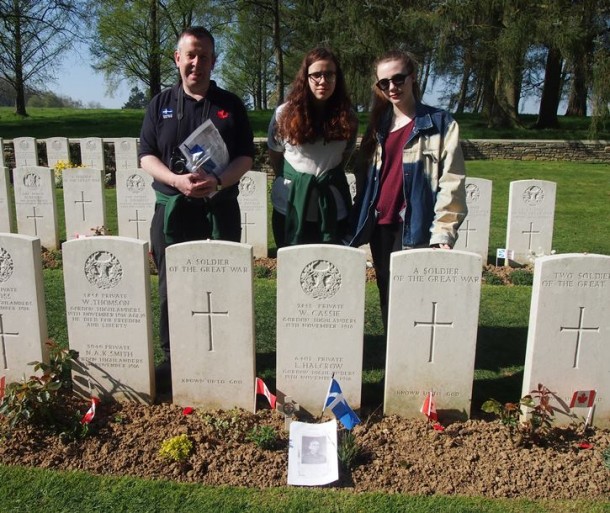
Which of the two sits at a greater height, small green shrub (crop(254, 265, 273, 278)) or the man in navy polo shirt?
the man in navy polo shirt

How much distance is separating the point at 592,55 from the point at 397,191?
1459 centimetres

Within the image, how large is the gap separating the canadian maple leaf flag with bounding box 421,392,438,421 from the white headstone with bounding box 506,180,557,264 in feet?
13.4

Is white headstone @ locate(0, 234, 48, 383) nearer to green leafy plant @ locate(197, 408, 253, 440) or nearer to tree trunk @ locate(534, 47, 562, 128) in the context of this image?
green leafy plant @ locate(197, 408, 253, 440)

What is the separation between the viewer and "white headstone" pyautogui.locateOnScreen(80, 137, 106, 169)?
12820 millimetres

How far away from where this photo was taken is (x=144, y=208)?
25.0 ft

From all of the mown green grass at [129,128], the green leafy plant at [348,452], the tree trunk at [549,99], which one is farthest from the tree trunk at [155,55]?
the green leafy plant at [348,452]

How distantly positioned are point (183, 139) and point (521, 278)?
4.53 meters

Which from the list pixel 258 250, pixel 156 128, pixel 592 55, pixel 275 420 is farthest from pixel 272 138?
pixel 592 55

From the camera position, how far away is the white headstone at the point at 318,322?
3.34 meters

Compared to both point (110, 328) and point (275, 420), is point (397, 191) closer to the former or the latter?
point (275, 420)

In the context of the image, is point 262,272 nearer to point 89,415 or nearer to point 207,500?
point 89,415

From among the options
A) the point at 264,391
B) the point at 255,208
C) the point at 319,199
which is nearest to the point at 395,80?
the point at 319,199

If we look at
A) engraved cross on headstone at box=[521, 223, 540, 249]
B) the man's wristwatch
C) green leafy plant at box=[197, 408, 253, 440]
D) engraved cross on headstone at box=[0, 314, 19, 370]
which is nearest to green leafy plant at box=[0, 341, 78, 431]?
engraved cross on headstone at box=[0, 314, 19, 370]

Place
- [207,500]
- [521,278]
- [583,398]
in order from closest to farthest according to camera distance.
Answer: [207,500] < [583,398] < [521,278]
